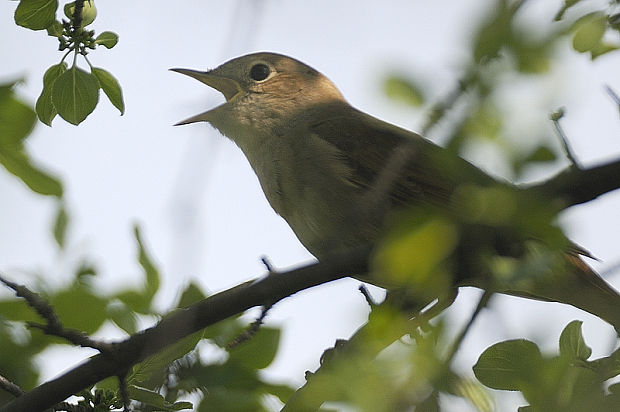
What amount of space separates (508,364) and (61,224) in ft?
7.02

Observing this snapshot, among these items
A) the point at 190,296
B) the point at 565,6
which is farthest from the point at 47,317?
the point at 565,6

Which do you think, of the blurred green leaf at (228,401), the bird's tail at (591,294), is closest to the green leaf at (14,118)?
the blurred green leaf at (228,401)

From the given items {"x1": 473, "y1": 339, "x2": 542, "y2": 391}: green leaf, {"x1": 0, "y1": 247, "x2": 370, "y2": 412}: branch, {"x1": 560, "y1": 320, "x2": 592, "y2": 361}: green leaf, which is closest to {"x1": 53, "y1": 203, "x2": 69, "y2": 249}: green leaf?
{"x1": 0, "y1": 247, "x2": 370, "y2": 412}: branch

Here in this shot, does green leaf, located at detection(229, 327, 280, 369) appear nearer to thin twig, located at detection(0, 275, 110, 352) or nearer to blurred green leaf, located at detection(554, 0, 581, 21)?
thin twig, located at detection(0, 275, 110, 352)

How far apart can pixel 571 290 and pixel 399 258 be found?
2405 millimetres

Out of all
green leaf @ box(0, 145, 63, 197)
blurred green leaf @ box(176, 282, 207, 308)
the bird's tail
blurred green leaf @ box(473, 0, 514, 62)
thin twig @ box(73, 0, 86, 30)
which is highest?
thin twig @ box(73, 0, 86, 30)

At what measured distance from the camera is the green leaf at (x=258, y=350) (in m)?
3.15

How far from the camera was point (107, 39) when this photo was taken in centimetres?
299

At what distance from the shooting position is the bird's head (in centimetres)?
552

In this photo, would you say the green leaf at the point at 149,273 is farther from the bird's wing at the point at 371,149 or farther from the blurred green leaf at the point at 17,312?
the bird's wing at the point at 371,149

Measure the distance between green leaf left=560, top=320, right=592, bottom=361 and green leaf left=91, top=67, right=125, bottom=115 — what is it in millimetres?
1658

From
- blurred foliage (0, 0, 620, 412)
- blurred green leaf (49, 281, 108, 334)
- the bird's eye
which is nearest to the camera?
blurred foliage (0, 0, 620, 412)

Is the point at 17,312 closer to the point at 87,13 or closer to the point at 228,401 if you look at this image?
the point at 228,401

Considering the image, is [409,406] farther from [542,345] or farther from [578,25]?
[578,25]
